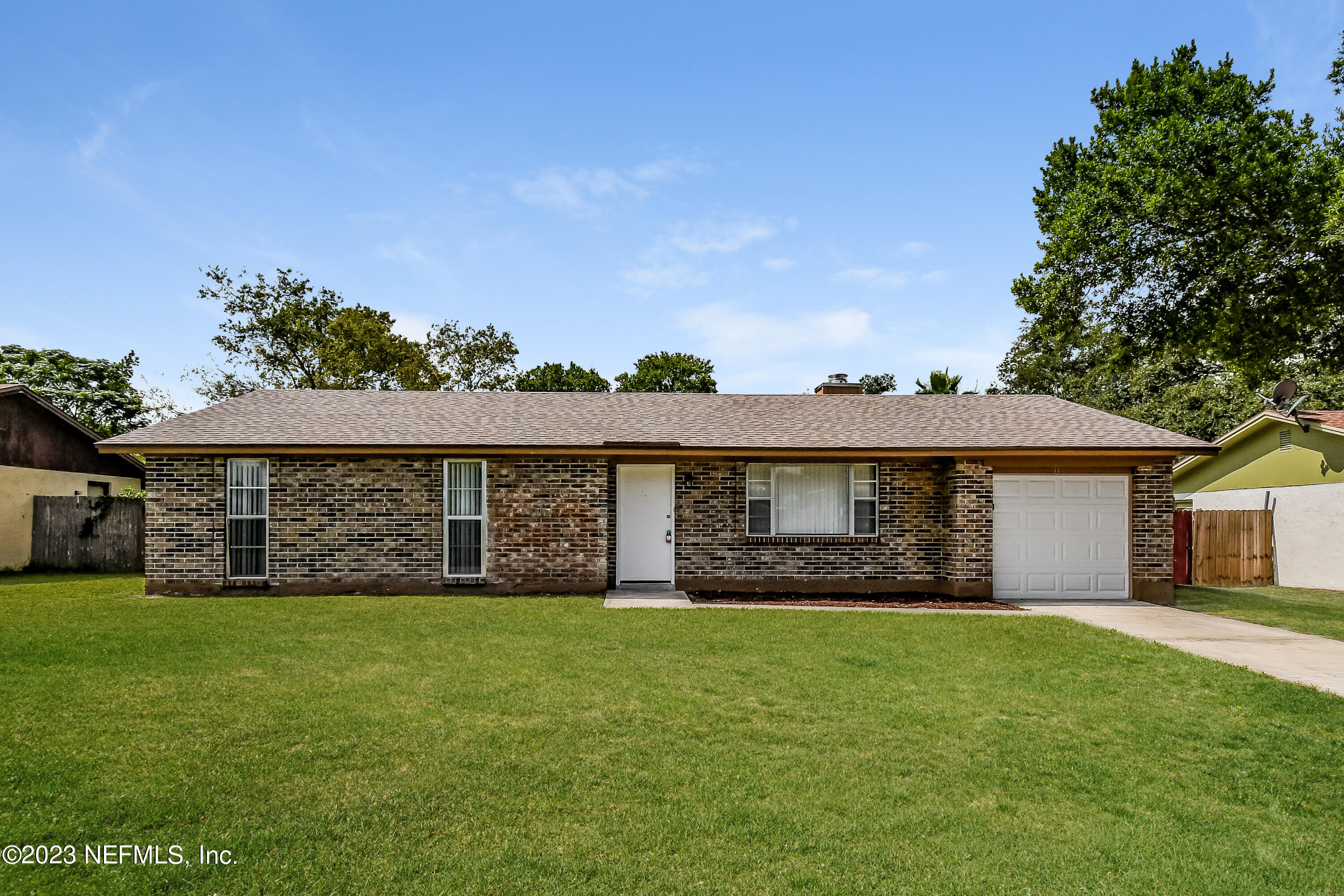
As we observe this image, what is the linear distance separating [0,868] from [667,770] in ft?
11.2

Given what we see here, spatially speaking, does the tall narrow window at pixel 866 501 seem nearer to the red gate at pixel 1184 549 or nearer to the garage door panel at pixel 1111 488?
the garage door panel at pixel 1111 488

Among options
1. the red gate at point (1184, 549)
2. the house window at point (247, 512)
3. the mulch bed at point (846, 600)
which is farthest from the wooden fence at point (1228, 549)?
the house window at point (247, 512)

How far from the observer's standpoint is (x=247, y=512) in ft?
44.3

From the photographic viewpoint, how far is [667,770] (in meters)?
5.01

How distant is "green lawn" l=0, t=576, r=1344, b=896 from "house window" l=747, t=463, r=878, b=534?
16.8ft

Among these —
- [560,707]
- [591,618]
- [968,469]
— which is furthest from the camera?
[968,469]

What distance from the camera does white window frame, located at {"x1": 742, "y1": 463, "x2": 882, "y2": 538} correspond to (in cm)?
1403

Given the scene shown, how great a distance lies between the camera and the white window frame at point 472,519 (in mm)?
13602

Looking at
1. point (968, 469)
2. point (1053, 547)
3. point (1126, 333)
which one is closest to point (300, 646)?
point (968, 469)

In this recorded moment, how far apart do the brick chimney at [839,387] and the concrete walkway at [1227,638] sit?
23.6 feet

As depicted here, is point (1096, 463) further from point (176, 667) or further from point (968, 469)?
point (176, 667)

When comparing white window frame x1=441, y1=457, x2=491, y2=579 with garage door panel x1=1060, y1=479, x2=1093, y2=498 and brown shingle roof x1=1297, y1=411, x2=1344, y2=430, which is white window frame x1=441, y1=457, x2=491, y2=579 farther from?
brown shingle roof x1=1297, y1=411, x2=1344, y2=430

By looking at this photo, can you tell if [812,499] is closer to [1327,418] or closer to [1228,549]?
[1228,549]

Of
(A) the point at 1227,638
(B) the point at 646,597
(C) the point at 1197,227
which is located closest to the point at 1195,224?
(C) the point at 1197,227
